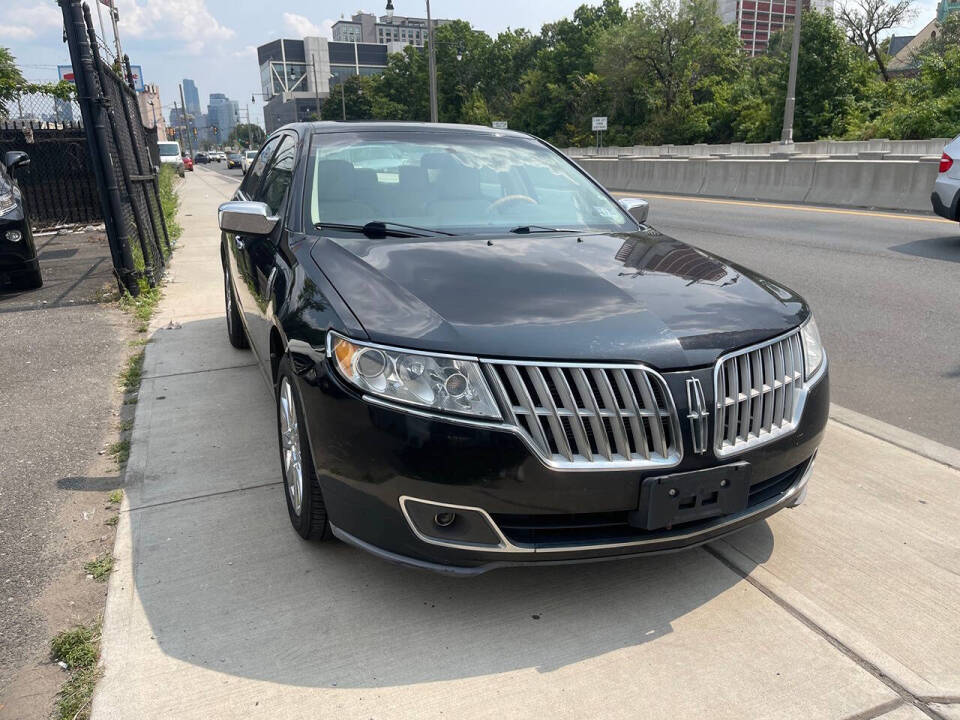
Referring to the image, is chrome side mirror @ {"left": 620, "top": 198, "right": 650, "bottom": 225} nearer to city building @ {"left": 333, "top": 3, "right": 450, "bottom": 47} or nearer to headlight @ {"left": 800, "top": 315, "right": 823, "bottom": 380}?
headlight @ {"left": 800, "top": 315, "right": 823, "bottom": 380}

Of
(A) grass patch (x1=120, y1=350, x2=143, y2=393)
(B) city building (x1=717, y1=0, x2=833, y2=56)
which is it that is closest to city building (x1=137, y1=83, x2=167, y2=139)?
(A) grass patch (x1=120, y1=350, x2=143, y2=393)

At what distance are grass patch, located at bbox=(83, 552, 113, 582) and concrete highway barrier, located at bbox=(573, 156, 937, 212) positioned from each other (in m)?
15.0

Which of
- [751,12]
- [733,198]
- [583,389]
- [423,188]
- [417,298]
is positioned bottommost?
[733,198]

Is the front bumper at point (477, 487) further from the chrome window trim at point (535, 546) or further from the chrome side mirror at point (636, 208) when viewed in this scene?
the chrome side mirror at point (636, 208)

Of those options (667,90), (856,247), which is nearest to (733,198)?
(856,247)

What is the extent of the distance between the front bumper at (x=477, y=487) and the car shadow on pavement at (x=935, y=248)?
8.11 meters

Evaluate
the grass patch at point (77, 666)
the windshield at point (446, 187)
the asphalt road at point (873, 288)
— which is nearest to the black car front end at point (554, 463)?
the grass patch at point (77, 666)

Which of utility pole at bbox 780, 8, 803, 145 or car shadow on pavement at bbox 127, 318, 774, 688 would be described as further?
utility pole at bbox 780, 8, 803, 145

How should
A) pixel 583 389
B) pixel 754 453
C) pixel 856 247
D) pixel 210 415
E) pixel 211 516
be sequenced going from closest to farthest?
pixel 583 389, pixel 754 453, pixel 211 516, pixel 210 415, pixel 856 247

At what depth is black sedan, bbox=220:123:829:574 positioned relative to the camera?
2.31 meters

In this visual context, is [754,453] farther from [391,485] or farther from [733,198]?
[733,198]

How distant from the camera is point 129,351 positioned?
6125mm

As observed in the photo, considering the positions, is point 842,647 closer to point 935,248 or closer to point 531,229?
point 531,229

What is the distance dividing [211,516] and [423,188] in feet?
5.83
